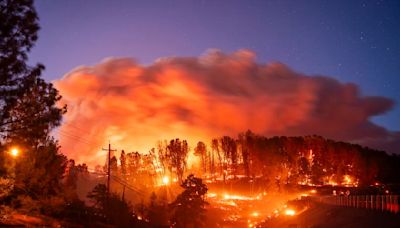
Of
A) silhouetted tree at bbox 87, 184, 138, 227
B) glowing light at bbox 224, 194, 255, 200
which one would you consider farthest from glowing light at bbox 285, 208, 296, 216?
silhouetted tree at bbox 87, 184, 138, 227

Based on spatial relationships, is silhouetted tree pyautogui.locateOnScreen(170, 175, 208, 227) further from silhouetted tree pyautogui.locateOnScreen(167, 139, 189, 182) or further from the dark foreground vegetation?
silhouetted tree pyautogui.locateOnScreen(167, 139, 189, 182)

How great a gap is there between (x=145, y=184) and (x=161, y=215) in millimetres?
53502

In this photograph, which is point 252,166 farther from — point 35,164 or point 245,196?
point 35,164

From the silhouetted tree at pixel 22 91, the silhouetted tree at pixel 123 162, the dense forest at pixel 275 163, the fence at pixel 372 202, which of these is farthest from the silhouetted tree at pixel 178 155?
the silhouetted tree at pixel 22 91

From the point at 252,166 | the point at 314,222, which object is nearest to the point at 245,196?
the point at 252,166

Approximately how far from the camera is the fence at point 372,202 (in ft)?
133

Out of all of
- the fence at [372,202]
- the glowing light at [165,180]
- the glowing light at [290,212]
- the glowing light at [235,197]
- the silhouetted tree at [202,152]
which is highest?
the silhouetted tree at [202,152]

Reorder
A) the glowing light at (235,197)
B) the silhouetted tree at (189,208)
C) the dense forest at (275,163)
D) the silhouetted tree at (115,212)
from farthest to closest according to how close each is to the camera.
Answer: the dense forest at (275,163) < the glowing light at (235,197) < the silhouetted tree at (189,208) < the silhouetted tree at (115,212)

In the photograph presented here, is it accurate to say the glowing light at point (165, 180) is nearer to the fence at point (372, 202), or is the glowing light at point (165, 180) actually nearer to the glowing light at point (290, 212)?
the glowing light at point (290, 212)

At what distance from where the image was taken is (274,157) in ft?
405

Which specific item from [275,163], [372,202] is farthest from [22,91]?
[275,163]

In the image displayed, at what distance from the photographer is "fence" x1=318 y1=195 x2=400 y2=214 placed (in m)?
40.4

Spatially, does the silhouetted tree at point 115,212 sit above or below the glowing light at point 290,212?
above

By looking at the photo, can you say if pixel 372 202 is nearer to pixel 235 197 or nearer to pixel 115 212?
pixel 115 212
